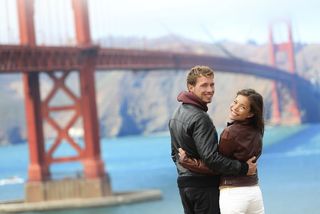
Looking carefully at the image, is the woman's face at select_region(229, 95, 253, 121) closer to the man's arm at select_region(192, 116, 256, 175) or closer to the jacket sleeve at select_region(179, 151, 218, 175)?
the man's arm at select_region(192, 116, 256, 175)

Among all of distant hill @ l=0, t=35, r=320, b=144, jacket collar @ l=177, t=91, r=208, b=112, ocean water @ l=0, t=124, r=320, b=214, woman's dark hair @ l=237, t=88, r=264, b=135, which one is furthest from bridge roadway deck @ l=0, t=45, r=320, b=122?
distant hill @ l=0, t=35, r=320, b=144

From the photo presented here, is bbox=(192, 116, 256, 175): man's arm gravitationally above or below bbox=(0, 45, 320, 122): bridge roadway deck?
below

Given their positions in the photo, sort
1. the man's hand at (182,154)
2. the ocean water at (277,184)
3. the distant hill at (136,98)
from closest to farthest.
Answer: the man's hand at (182,154) < the ocean water at (277,184) < the distant hill at (136,98)

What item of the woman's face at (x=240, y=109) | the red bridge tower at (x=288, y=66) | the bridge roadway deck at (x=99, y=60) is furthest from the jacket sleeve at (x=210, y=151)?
the red bridge tower at (x=288, y=66)

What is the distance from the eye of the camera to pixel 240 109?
10.2 ft

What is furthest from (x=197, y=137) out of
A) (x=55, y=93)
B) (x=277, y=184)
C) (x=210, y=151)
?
(x=277, y=184)

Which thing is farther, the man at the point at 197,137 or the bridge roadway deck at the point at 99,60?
the bridge roadway deck at the point at 99,60

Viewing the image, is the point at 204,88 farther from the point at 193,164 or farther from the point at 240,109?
the point at 193,164

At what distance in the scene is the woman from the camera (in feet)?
10.1

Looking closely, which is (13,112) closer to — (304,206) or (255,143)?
(304,206)

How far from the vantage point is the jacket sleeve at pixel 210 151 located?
3021 mm

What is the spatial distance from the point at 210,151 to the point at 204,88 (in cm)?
28

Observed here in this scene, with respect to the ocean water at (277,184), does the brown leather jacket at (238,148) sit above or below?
above

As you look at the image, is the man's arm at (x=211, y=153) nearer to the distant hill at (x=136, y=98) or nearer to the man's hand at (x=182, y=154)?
the man's hand at (x=182, y=154)
